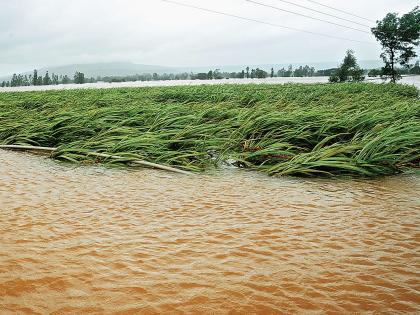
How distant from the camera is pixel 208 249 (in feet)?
4.19

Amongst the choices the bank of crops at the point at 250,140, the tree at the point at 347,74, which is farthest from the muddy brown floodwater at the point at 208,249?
the tree at the point at 347,74

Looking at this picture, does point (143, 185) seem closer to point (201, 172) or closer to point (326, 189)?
point (201, 172)

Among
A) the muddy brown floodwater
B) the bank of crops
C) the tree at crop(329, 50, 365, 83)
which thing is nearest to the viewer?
the muddy brown floodwater

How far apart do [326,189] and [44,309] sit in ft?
5.72

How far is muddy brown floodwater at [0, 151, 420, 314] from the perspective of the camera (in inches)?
36.9

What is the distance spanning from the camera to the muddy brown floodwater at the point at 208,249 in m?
0.94

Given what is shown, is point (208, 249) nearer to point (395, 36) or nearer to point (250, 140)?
point (250, 140)

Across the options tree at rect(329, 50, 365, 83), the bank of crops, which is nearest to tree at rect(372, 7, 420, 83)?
tree at rect(329, 50, 365, 83)

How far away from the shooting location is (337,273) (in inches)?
42.8

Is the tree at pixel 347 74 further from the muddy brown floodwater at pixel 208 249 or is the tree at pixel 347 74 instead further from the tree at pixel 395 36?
the muddy brown floodwater at pixel 208 249

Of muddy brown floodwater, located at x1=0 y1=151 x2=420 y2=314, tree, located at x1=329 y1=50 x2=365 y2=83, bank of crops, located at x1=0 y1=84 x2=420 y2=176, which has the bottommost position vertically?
muddy brown floodwater, located at x1=0 y1=151 x2=420 y2=314

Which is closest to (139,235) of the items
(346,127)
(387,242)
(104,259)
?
(104,259)

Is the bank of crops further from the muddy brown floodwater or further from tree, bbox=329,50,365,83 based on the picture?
tree, bbox=329,50,365,83

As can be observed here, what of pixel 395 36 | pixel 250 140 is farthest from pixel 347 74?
pixel 250 140
